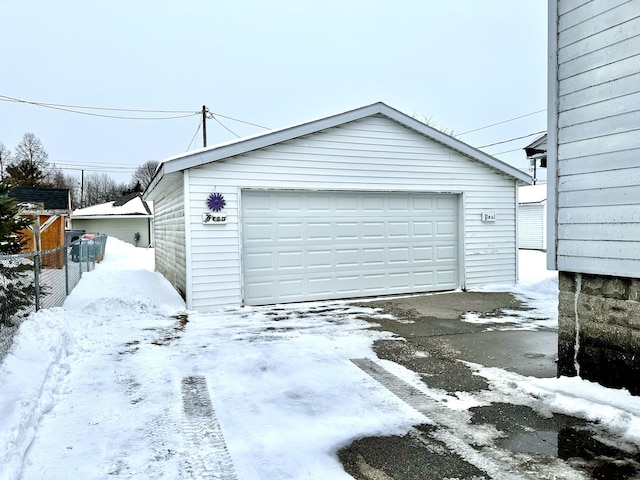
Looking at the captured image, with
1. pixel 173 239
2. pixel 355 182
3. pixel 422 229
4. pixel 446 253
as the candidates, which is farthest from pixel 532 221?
pixel 173 239

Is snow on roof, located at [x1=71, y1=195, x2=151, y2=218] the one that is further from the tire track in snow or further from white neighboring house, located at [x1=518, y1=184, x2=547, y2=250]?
the tire track in snow

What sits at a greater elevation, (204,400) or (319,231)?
(319,231)

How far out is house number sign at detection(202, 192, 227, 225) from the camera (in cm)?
805

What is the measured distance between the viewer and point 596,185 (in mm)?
3986

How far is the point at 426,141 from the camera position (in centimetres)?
984

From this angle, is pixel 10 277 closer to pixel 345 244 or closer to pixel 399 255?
pixel 345 244

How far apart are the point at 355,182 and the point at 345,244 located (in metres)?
1.27

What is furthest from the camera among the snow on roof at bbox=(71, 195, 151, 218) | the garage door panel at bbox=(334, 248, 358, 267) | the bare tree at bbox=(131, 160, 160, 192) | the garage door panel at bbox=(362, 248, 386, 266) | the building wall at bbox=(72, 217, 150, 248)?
the bare tree at bbox=(131, 160, 160, 192)

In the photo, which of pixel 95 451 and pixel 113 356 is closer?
pixel 95 451

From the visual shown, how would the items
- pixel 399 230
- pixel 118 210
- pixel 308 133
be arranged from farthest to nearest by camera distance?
pixel 118 210
pixel 399 230
pixel 308 133

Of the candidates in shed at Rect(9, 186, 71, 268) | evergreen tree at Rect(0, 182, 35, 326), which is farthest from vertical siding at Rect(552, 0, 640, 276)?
shed at Rect(9, 186, 71, 268)

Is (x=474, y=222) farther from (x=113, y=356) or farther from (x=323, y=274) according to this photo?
(x=113, y=356)

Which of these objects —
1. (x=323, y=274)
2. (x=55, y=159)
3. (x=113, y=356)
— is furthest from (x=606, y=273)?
(x=55, y=159)

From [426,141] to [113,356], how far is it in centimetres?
743
